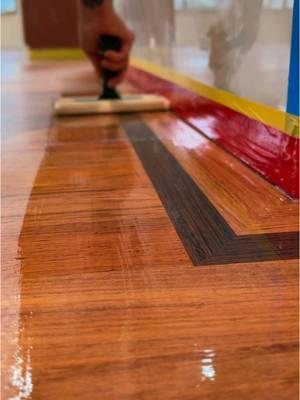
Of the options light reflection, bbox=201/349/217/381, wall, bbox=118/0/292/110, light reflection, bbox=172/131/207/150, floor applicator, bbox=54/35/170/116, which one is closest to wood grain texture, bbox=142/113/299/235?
light reflection, bbox=172/131/207/150

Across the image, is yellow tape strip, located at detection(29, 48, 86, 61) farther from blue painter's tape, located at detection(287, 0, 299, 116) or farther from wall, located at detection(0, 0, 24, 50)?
blue painter's tape, located at detection(287, 0, 299, 116)

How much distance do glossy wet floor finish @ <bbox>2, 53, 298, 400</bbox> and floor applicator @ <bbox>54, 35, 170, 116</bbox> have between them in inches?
19.1

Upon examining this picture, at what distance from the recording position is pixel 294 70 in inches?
24.0

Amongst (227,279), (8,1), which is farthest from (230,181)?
(8,1)

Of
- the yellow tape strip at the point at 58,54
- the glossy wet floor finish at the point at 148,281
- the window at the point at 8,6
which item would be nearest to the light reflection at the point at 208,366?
the glossy wet floor finish at the point at 148,281

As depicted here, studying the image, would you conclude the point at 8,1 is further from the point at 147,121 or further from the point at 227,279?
the point at 227,279

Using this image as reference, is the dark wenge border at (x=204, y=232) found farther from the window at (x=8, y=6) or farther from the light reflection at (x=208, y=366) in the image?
the window at (x=8, y=6)

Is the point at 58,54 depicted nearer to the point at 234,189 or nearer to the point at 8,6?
the point at 8,6

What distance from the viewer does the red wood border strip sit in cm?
64

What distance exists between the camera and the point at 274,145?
68 cm

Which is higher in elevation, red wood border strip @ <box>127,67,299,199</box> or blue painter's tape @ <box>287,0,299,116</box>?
blue painter's tape @ <box>287,0,299,116</box>

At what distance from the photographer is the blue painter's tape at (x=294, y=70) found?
601mm

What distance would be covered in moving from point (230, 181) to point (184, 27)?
644mm

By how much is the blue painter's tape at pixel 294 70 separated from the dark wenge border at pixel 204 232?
0.51 ft
